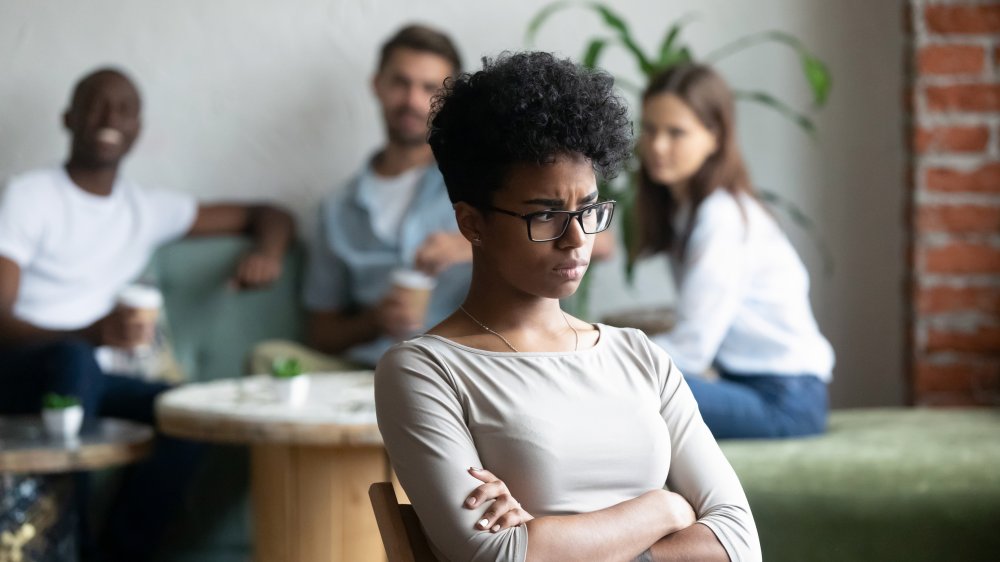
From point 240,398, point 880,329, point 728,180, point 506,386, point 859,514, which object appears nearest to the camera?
point 506,386

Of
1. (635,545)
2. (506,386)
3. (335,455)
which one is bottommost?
(335,455)

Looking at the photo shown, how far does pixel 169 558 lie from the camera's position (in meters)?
3.20

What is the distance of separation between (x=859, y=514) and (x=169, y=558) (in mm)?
1839

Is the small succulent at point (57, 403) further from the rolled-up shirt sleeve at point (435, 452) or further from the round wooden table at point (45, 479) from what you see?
the rolled-up shirt sleeve at point (435, 452)

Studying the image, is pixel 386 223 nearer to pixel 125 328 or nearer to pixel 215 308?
pixel 215 308

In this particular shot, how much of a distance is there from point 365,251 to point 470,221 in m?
2.20

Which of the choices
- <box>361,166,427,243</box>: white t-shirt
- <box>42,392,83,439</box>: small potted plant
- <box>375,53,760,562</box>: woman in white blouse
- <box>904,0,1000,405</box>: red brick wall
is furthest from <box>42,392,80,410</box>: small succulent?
<box>904,0,1000,405</box>: red brick wall

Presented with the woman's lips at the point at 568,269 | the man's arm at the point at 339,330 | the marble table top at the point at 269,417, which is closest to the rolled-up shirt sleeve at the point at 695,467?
the woman's lips at the point at 568,269

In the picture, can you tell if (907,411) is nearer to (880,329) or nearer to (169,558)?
(880,329)

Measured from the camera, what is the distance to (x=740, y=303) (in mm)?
2658

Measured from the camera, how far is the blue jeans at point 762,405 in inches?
98.2

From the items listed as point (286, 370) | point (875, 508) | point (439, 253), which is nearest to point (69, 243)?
point (439, 253)

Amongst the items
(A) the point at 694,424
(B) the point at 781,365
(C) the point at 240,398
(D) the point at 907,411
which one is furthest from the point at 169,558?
(A) the point at 694,424

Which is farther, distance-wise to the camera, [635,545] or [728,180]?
[728,180]
